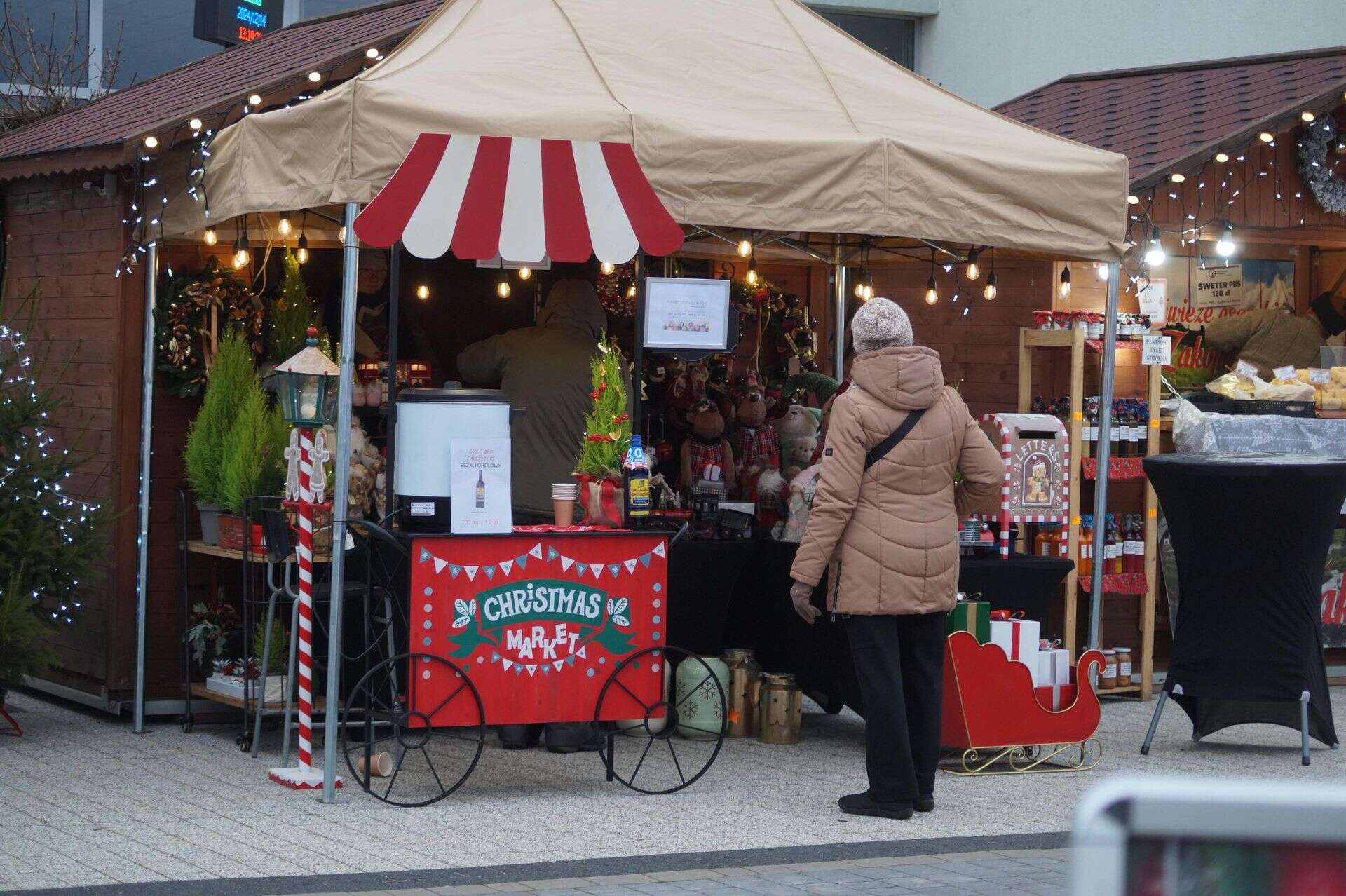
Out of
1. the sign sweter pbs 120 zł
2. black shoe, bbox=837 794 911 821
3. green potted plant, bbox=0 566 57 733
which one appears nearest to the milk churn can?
the sign sweter pbs 120 zł

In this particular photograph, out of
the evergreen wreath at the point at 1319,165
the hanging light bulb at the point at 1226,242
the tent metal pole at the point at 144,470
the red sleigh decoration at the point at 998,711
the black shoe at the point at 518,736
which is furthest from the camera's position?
the evergreen wreath at the point at 1319,165

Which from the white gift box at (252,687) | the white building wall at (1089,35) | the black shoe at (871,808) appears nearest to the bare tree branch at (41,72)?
the white gift box at (252,687)

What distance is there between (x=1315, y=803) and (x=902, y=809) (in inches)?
197

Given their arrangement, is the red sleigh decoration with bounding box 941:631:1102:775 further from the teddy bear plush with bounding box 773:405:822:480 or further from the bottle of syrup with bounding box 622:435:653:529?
the teddy bear plush with bounding box 773:405:822:480

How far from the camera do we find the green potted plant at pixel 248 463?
738 cm

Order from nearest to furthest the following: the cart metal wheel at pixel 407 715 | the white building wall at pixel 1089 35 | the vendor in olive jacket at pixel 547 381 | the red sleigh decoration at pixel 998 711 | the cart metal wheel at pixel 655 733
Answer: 1. the cart metal wheel at pixel 407 715
2. the cart metal wheel at pixel 655 733
3. the red sleigh decoration at pixel 998 711
4. the vendor in olive jacket at pixel 547 381
5. the white building wall at pixel 1089 35

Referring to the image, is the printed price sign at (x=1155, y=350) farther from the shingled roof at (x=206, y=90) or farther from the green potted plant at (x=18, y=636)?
the green potted plant at (x=18, y=636)

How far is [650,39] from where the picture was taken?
24.9ft

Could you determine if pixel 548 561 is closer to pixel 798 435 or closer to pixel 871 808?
pixel 871 808

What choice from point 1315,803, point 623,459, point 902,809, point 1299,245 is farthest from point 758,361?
point 1315,803

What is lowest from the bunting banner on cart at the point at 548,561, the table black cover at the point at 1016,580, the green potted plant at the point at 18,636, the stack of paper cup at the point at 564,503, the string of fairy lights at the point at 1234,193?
the green potted plant at the point at 18,636

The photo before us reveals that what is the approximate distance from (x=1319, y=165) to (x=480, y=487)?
6.22m

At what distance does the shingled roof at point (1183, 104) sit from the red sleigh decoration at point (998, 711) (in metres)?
3.05

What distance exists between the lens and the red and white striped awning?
6.11 meters
